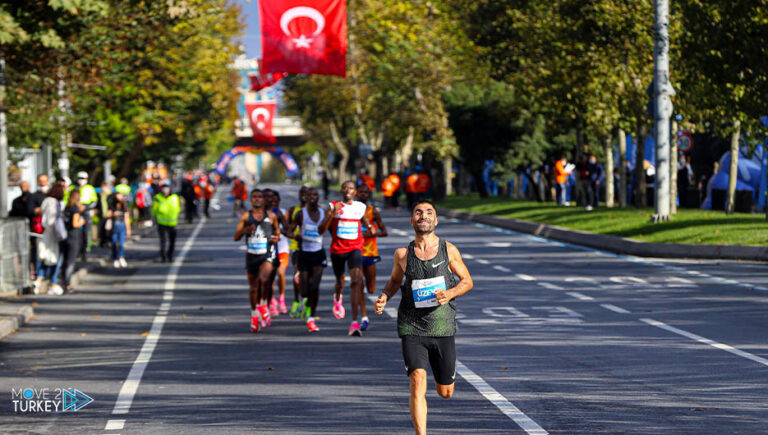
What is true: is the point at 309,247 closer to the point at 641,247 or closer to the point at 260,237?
the point at 260,237

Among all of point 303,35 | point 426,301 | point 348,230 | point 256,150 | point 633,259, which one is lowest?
point 633,259

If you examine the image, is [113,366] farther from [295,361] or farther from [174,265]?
[174,265]

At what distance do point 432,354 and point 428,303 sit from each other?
363 mm

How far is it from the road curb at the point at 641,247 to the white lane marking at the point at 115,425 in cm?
1673

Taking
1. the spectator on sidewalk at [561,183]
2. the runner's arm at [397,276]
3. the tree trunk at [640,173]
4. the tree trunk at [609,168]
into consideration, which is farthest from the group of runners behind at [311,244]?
the spectator on sidewalk at [561,183]

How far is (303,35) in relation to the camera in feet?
82.2

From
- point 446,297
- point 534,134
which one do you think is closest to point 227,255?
point 446,297

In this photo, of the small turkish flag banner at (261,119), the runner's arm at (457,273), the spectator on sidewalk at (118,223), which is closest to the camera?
the runner's arm at (457,273)

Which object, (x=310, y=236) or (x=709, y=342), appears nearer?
(x=709, y=342)

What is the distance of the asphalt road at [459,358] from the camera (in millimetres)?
9727

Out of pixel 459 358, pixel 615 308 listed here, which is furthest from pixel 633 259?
pixel 459 358

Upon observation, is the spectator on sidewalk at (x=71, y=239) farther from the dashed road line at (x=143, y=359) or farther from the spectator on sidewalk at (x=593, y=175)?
the spectator on sidewalk at (x=593, y=175)

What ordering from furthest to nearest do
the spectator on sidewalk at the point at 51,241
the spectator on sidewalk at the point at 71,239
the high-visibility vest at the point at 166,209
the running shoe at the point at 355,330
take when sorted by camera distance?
1. the high-visibility vest at the point at 166,209
2. the spectator on sidewalk at the point at 71,239
3. the spectator on sidewalk at the point at 51,241
4. the running shoe at the point at 355,330

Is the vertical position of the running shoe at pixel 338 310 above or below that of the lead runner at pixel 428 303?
below
